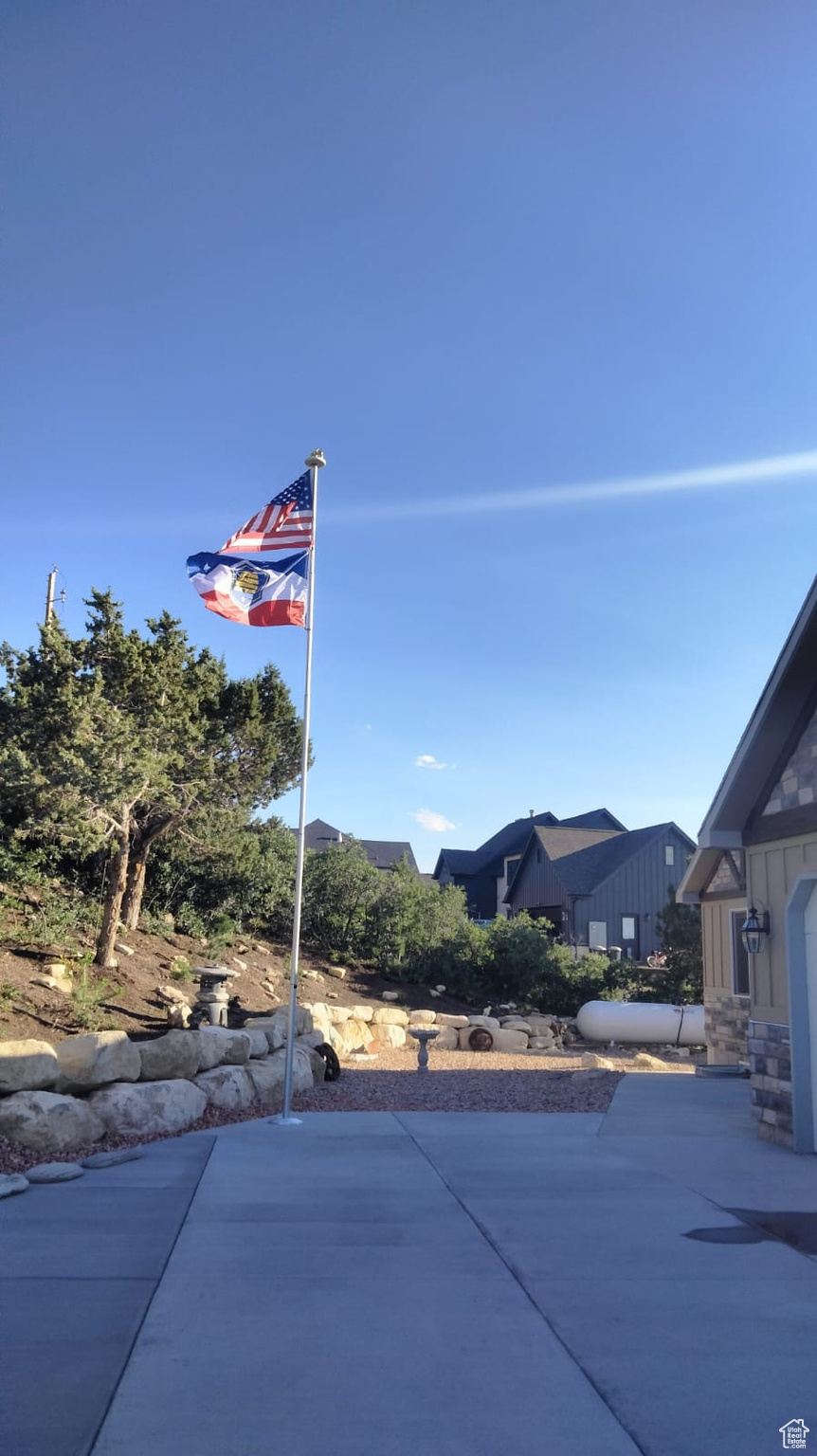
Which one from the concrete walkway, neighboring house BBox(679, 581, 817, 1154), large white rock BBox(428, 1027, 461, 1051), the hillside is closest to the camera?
the concrete walkway

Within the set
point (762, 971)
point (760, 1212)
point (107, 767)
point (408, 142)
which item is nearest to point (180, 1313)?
point (760, 1212)

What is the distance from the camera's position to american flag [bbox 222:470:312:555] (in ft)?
33.6

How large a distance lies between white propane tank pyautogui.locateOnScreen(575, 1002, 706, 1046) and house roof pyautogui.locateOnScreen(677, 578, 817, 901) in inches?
402

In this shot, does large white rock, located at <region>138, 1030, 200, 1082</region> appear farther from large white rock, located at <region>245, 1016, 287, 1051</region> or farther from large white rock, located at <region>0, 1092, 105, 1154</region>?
large white rock, located at <region>245, 1016, 287, 1051</region>

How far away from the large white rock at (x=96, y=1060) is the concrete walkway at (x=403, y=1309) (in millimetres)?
1329

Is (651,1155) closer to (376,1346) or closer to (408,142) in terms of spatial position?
(376,1346)

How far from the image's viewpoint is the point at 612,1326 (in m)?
4.39

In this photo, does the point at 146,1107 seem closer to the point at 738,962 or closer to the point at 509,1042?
the point at 738,962

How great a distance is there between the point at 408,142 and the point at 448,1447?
10612mm

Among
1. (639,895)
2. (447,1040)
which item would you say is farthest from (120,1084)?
(639,895)

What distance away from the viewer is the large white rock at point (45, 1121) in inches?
308

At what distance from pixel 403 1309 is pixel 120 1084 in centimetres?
500

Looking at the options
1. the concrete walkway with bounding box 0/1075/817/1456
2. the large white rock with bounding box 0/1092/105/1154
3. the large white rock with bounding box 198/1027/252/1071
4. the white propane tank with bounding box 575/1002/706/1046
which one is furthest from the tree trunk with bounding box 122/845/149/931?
the white propane tank with bounding box 575/1002/706/1046

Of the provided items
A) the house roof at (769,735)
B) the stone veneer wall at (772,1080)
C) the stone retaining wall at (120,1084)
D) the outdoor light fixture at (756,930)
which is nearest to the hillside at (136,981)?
the stone retaining wall at (120,1084)
